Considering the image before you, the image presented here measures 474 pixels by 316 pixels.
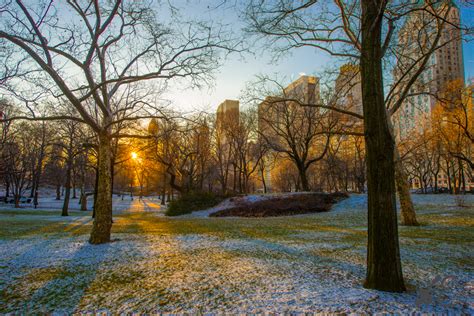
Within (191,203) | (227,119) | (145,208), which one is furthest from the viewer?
(227,119)

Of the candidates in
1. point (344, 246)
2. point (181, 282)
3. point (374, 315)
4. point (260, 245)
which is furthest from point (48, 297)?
point (344, 246)

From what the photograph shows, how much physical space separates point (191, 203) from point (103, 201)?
16048 mm

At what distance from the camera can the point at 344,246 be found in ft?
23.5

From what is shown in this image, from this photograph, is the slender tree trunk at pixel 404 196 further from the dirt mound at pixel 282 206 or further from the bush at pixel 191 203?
the bush at pixel 191 203

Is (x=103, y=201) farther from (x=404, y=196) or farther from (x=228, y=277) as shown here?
(x=404, y=196)

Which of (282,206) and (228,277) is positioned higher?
(228,277)

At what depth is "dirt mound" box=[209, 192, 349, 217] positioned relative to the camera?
19.6 meters

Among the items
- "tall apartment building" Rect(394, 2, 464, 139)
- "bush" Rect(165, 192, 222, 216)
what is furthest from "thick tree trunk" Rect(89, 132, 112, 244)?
"bush" Rect(165, 192, 222, 216)

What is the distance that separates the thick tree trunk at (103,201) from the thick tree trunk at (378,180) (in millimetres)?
7498

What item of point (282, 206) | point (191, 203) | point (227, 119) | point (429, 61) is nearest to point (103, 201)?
point (282, 206)

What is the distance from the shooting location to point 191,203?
24.3 m

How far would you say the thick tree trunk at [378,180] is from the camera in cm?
387

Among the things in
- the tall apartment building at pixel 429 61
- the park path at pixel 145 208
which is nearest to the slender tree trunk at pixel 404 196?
the tall apartment building at pixel 429 61

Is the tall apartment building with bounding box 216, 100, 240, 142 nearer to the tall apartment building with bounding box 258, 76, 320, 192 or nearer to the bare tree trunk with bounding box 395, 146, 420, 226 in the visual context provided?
the tall apartment building with bounding box 258, 76, 320, 192
